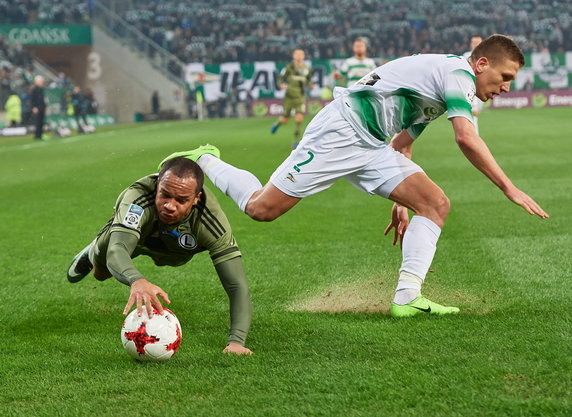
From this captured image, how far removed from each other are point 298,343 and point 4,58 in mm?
37867

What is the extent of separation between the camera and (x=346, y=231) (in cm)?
907

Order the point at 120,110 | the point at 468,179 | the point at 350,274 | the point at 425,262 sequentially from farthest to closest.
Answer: the point at 120,110
the point at 468,179
the point at 350,274
the point at 425,262

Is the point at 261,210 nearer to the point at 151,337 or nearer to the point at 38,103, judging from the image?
the point at 151,337

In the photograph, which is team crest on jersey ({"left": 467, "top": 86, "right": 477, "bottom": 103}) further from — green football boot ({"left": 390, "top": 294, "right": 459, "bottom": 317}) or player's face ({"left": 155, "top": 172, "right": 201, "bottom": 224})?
player's face ({"left": 155, "top": 172, "right": 201, "bottom": 224})

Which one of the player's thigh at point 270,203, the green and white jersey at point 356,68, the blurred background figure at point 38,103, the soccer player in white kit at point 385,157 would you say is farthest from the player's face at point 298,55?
the player's thigh at point 270,203

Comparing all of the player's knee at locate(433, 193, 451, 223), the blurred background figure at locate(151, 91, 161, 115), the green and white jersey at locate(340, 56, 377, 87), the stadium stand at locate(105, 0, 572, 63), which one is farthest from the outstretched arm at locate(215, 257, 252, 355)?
the stadium stand at locate(105, 0, 572, 63)

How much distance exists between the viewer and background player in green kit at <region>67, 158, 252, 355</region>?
172 inches

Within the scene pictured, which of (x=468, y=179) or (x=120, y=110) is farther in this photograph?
(x=120, y=110)

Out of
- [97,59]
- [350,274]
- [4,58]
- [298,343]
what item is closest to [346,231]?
[350,274]

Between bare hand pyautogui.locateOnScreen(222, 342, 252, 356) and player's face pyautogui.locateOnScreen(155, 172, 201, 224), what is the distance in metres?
0.75

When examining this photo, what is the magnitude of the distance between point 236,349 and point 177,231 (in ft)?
2.40

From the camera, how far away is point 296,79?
22656mm

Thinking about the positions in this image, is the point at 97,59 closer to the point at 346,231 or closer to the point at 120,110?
the point at 120,110

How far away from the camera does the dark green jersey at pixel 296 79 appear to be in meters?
22.3
